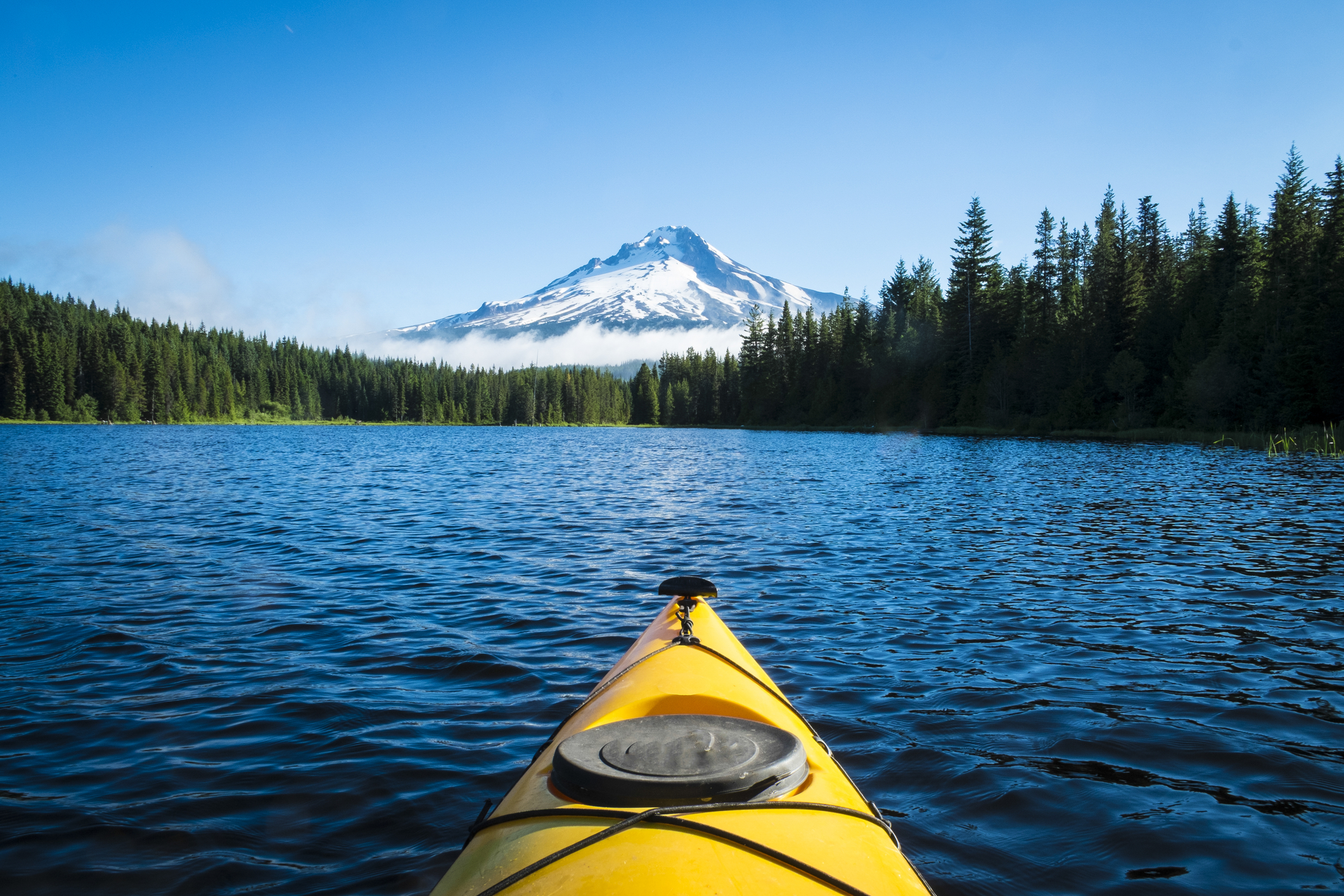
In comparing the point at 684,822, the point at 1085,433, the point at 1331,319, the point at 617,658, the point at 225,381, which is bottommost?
the point at 617,658

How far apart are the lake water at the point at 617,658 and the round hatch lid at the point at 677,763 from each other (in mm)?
1539

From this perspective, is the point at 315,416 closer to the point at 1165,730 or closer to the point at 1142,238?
the point at 1142,238

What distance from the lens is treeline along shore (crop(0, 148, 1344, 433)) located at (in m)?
41.7

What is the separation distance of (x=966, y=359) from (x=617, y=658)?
6800cm

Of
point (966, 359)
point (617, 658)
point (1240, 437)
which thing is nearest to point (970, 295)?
point (966, 359)

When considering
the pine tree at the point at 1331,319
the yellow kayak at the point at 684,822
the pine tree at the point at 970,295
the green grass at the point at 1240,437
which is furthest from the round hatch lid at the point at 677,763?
the pine tree at the point at 970,295

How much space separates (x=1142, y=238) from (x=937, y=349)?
26.1 meters

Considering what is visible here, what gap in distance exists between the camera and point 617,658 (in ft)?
23.7

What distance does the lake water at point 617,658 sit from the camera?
13.5ft

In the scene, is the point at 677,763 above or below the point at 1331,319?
below

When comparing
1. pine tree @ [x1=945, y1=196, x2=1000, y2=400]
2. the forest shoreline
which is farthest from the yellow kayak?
pine tree @ [x1=945, y1=196, x2=1000, y2=400]

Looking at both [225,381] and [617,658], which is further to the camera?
[225,381]

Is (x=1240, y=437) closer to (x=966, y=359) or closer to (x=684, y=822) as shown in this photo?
(x=966, y=359)

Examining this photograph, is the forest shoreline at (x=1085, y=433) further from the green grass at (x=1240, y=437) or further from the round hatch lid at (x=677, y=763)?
the round hatch lid at (x=677, y=763)
